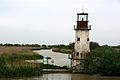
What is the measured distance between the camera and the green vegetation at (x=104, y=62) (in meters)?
34.2

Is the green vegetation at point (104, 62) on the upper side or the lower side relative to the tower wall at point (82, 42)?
lower

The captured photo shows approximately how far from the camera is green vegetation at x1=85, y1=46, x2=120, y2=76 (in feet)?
112

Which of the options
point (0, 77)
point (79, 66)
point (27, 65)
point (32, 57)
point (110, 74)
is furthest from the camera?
point (32, 57)

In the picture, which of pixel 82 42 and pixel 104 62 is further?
pixel 82 42

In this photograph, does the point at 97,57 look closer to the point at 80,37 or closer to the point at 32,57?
the point at 80,37

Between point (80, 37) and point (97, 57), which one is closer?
point (97, 57)

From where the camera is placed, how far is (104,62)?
3447cm

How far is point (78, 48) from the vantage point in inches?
1499

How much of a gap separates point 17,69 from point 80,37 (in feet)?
29.5

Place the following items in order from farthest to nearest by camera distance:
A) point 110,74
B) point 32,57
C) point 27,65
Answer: point 32,57 < point 110,74 < point 27,65

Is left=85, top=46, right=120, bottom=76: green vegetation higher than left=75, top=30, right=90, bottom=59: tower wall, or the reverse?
left=75, top=30, right=90, bottom=59: tower wall

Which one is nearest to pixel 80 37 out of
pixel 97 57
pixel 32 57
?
pixel 97 57

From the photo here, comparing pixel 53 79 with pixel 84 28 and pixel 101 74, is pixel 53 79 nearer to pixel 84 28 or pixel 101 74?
pixel 101 74

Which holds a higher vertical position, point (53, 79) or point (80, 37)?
point (80, 37)
